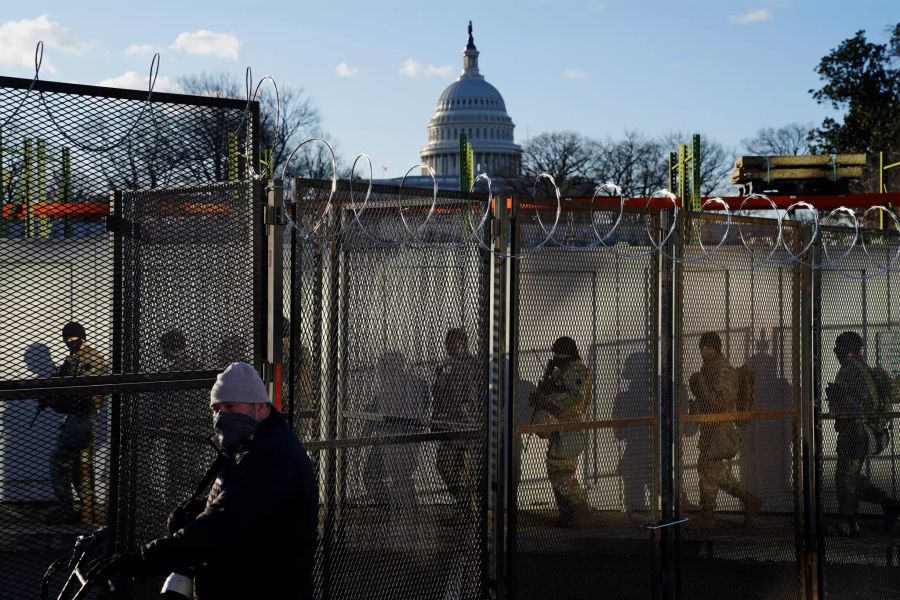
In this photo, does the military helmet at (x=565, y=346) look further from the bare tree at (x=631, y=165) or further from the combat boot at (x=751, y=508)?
the bare tree at (x=631, y=165)

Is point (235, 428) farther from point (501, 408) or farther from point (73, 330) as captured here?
point (501, 408)

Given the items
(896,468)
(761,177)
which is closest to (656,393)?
(896,468)

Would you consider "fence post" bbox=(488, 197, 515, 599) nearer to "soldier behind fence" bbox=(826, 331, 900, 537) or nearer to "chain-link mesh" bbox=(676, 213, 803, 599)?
"chain-link mesh" bbox=(676, 213, 803, 599)

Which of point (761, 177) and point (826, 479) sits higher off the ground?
point (761, 177)

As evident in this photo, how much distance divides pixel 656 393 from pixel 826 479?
7.15ft

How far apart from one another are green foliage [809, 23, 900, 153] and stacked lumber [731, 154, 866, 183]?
24907mm

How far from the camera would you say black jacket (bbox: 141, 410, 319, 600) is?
168 inches

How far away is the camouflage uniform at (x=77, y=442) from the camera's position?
16.3ft

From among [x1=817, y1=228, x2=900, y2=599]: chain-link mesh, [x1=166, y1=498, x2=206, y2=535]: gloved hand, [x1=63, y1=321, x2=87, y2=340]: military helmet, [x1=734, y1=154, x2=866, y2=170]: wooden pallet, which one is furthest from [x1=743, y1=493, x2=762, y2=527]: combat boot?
[x1=734, y1=154, x2=866, y2=170]: wooden pallet

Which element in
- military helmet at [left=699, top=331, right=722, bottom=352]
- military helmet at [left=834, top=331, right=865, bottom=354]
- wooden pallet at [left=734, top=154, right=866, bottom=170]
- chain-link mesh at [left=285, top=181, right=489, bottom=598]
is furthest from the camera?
wooden pallet at [left=734, top=154, right=866, bottom=170]

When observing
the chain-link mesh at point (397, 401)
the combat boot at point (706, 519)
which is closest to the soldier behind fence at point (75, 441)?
the chain-link mesh at point (397, 401)

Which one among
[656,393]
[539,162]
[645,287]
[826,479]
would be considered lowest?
[826,479]

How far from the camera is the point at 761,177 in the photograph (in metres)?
26.1

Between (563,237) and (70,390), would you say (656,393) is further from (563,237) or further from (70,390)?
(70,390)
